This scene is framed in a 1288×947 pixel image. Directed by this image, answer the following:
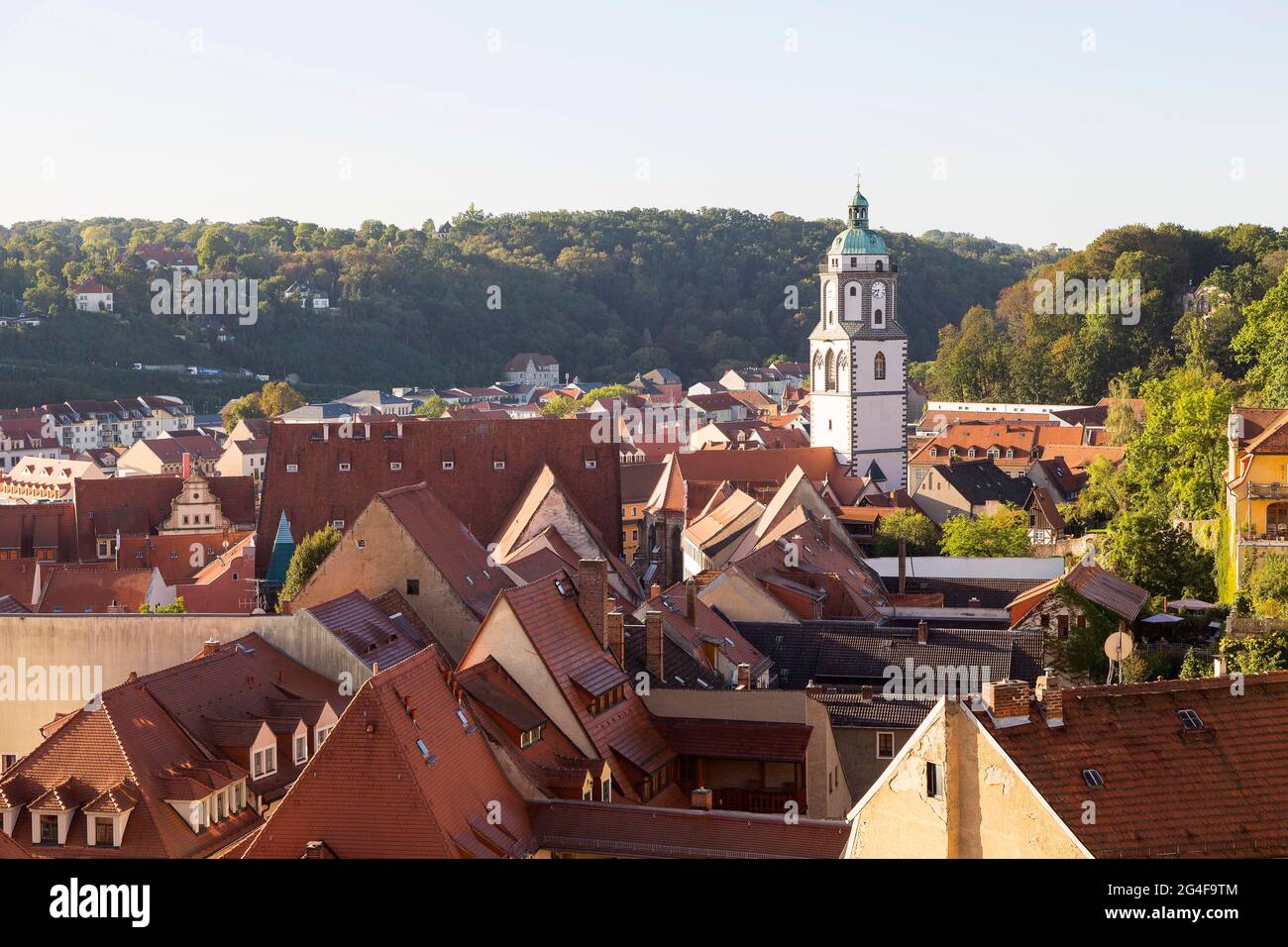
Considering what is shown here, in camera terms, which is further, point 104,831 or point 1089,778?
point 104,831

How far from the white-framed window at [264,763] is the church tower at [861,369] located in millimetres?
49496

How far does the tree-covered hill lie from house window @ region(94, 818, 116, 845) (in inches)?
4927

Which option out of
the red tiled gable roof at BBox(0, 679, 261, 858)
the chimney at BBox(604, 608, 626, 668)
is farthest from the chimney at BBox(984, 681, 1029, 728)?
the chimney at BBox(604, 608, 626, 668)

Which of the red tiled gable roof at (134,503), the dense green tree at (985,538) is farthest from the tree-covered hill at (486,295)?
the dense green tree at (985,538)

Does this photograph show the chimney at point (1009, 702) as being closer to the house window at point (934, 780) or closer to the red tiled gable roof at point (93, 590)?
the house window at point (934, 780)

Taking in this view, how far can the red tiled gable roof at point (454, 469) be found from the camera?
44.4 meters

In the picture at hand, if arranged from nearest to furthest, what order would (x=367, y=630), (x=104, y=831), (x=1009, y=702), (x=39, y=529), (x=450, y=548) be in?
(x=1009, y=702) < (x=104, y=831) < (x=367, y=630) < (x=450, y=548) < (x=39, y=529)

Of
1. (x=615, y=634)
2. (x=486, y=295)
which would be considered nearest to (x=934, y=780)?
(x=615, y=634)

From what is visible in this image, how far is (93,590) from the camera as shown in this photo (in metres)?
44.7

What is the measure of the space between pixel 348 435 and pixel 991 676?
69.8ft

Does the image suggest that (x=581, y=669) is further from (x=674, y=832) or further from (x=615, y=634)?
(x=674, y=832)

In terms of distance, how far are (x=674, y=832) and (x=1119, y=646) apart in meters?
12.3

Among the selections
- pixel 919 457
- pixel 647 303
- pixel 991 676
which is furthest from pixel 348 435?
pixel 647 303
